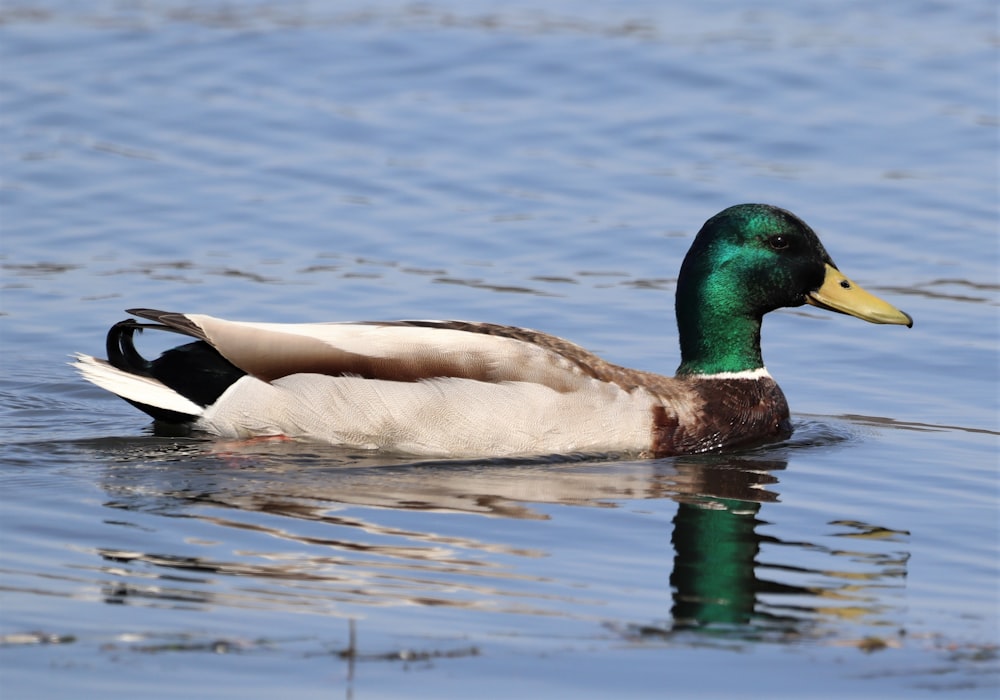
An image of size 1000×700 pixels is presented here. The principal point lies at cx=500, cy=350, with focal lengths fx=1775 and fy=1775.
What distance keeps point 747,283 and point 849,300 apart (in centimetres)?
52

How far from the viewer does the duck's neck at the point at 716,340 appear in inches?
362

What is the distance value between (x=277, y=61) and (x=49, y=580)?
12.8m

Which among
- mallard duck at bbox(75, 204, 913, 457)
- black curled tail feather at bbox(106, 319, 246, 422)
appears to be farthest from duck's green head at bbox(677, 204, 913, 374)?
black curled tail feather at bbox(106, 319, 246, 422)

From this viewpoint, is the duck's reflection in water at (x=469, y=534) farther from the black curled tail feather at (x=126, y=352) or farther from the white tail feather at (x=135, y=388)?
the black curled tail feather at (x=126, y=352)

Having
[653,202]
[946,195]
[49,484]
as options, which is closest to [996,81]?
[946,195]

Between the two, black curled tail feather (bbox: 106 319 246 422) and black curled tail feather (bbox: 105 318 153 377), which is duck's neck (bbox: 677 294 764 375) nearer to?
black curled tail feather (bbox: 106 319 246 422)

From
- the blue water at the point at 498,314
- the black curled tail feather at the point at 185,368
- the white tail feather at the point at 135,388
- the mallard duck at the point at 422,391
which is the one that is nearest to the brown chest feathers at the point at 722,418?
the mallard duck at the point at 422,391

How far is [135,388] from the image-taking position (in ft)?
28.2

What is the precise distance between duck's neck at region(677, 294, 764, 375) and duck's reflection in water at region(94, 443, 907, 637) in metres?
0.67

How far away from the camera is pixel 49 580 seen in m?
6.23

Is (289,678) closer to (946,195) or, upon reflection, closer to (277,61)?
(946,195)

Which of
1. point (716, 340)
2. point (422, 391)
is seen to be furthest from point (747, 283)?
point (422, 391)

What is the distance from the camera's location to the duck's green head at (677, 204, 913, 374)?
357 inches

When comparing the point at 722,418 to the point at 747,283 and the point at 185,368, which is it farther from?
the point at 185,368
